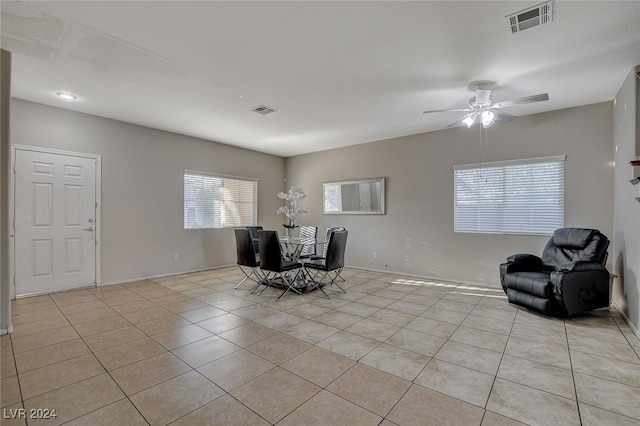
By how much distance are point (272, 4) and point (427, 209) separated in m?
4.23

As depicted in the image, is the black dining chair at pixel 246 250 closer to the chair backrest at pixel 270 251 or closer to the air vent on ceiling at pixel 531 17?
the chair backrest at pixel 270 251

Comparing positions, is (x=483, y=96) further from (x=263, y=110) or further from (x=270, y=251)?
(x=270, y=251)

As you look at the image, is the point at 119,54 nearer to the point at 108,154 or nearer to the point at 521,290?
the point at 108,154

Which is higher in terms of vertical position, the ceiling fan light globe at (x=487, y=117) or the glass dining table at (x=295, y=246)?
the ceiling fan light globe at (x=487, y=117)

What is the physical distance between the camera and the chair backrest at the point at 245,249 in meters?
4.39

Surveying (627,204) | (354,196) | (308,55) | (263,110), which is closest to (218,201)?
(263,110)

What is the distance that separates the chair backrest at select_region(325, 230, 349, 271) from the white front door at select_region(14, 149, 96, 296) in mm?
3611

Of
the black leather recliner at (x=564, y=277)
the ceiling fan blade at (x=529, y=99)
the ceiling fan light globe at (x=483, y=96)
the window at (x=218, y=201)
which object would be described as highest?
the ceiling fan light globe at (x=483, y=96)

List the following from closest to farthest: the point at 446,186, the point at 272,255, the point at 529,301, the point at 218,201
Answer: the point at 529,301, the point at 272,255, the point at 446,186, the point at 218,201

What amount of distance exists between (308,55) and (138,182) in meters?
3.82

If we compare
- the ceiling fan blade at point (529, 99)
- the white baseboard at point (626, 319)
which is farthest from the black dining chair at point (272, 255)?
the white baseboard at point (626, 319)

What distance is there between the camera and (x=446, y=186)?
5156 millimetres

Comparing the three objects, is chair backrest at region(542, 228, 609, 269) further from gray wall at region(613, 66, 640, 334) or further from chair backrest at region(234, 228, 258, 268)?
chair backrest at region(234, 228, 258, 268)

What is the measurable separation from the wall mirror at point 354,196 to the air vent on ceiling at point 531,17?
3.64 meters
